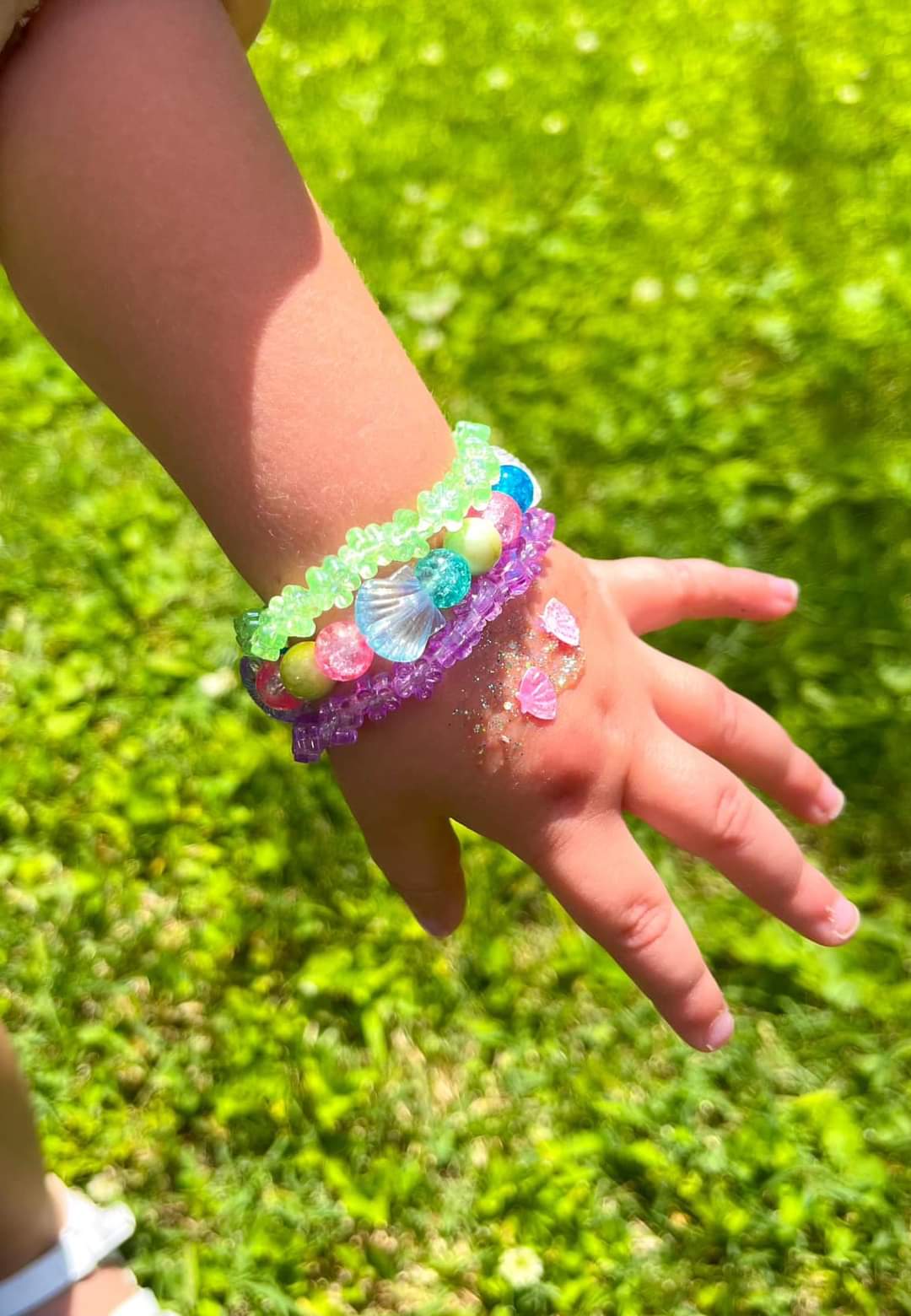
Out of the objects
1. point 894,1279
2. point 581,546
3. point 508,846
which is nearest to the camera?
point 508,846

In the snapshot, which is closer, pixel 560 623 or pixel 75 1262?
pixel 560 623

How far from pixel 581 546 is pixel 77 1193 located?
6.51 feet

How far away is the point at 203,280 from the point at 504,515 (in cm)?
47

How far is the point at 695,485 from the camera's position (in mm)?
3109

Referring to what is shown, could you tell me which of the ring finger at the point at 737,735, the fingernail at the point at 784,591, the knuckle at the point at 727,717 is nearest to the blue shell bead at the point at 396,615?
the ring finger at the point at 737,735

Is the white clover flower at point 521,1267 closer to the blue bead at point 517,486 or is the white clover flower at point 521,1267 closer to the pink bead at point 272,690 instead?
the pink bead at point 272,690

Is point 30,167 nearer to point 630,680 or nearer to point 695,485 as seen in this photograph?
point 630,680

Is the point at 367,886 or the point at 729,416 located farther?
the point at 729,416

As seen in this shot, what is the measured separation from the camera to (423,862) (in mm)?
1618

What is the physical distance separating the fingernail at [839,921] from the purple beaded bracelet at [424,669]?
0.78 metres

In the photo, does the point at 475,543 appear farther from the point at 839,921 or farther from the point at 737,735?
the point at 839,921

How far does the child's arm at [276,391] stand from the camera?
4.22 ft

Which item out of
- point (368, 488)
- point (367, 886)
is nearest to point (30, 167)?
point (368, 488)

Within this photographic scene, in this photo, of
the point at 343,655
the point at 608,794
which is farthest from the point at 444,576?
the point at 608,794
